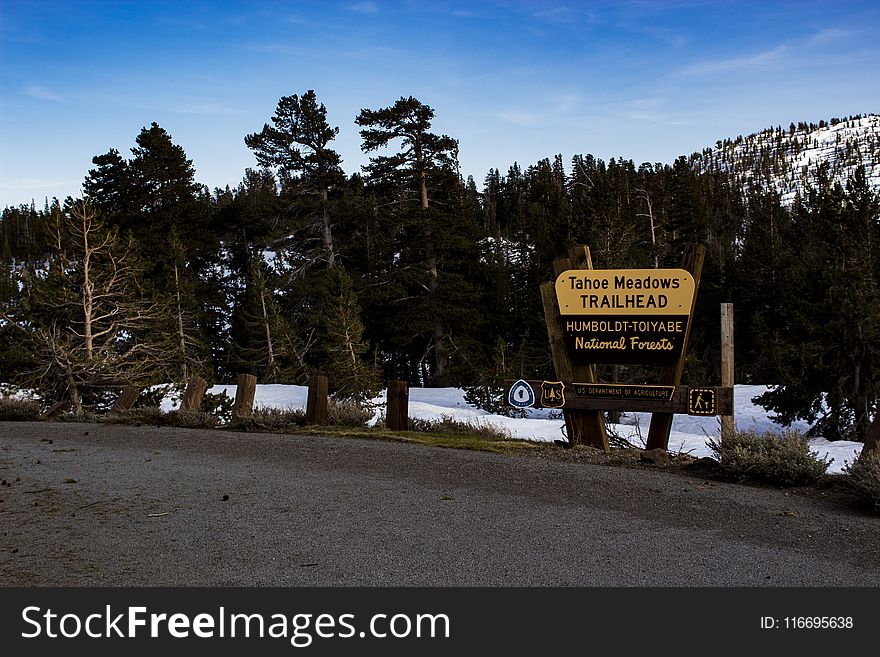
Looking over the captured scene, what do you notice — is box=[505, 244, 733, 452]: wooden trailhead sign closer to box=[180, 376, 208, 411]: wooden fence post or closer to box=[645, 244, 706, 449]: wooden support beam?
box=[645, 244, 706, 449]: wooden support beam

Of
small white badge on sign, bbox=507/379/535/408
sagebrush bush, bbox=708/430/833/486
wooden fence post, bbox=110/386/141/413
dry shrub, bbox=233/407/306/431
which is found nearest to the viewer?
sagebrush bush, bbox=708/430/833/486

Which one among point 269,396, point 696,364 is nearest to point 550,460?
point 269,396

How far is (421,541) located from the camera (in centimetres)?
540

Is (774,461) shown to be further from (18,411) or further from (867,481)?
(18,411)

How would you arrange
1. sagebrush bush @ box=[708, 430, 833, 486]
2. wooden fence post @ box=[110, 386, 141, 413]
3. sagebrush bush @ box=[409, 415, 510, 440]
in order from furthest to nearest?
1. wooden fence post @ box=[110, 386, 141, 413]
2. sagebrush bush @ box=[409, 415, 510, 440]
3. sagebrush bush @ box=[708, 430, 833, 486]

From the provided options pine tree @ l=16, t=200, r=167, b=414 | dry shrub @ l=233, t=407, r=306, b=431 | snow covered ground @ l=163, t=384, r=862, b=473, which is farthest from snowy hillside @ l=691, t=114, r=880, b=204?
dry shrub @ l=233, t=407, r=306, b=431

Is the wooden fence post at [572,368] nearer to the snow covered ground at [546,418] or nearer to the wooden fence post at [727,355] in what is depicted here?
the wooden fence post at [727,355]

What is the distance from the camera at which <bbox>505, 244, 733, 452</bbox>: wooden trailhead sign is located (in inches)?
408

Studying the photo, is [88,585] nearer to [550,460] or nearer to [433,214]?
[550,460]

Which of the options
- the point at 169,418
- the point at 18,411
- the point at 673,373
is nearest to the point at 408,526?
the point at 673,373

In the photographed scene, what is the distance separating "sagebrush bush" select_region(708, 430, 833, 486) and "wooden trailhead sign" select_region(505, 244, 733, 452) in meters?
2.02

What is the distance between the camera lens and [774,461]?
24.8ft

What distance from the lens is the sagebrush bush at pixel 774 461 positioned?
7.40m

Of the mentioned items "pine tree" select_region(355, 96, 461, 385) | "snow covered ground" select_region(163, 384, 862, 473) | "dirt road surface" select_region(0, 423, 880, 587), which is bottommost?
"snow covered ground" select_region(163, 384, 862, 473)
